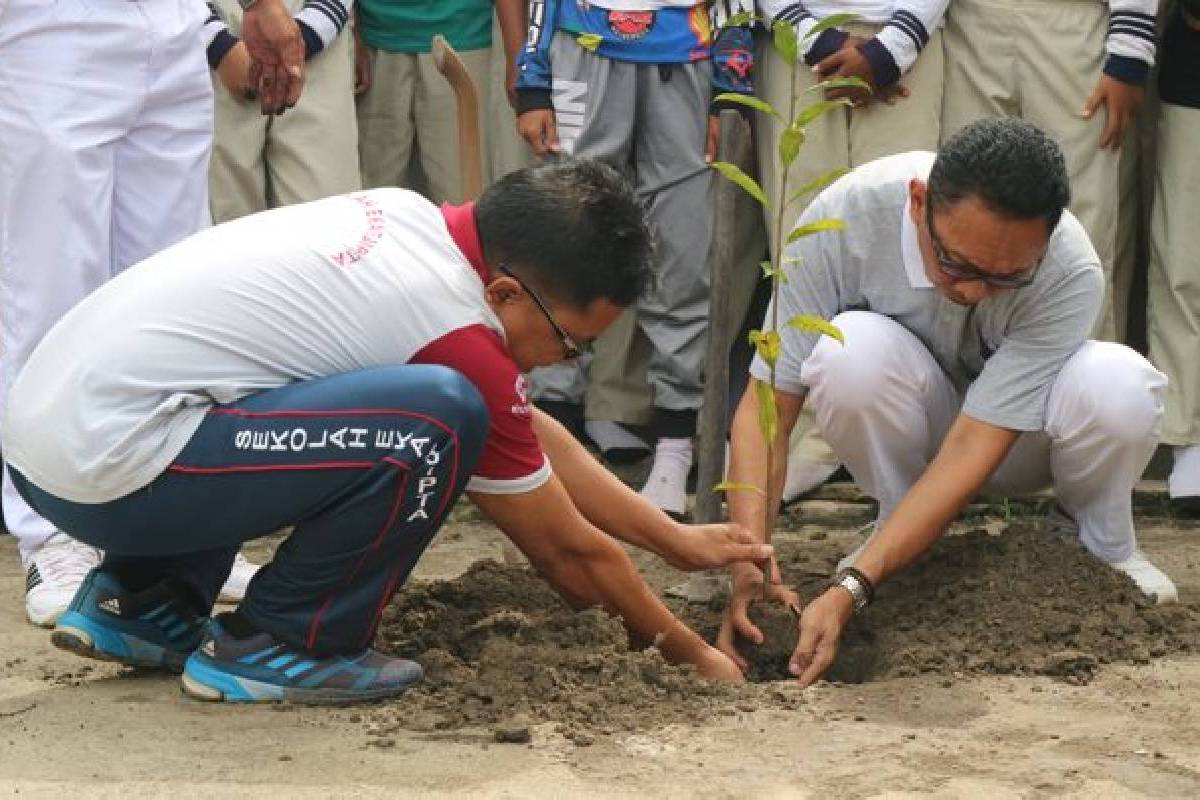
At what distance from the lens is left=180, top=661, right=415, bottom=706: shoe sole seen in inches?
155

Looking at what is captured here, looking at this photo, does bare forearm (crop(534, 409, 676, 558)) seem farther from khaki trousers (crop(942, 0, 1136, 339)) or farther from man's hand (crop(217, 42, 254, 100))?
khaki trousers (crop(942, 0, 1136, 339))

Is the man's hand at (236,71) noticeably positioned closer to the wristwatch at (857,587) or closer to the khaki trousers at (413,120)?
the khaki trousers at (413,120)

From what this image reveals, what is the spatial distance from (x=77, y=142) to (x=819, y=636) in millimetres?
2124

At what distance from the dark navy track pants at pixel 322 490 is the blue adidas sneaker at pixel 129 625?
271mm

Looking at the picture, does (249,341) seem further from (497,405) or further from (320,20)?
(320,20)

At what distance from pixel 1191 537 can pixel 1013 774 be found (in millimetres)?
2448

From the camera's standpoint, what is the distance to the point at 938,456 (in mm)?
4688

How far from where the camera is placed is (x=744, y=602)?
4543mm

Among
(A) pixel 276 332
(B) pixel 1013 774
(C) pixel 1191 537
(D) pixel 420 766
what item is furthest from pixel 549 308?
(C) pixel 1191 537

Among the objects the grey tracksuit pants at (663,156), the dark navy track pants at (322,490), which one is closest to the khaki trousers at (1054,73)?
the grey tracksuit pants at (663,156)

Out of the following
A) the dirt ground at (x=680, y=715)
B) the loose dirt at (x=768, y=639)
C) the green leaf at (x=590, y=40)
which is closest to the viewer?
the dirt ground at (x=680, y=715)

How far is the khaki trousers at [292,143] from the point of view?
6031 millimetres

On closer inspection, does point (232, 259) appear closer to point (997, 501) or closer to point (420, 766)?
point (420, 766)

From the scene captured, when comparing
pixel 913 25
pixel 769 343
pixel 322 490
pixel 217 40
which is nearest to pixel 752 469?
pixel 769 343
